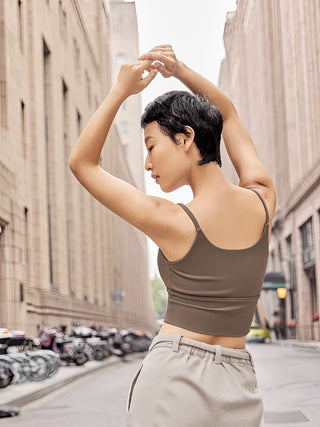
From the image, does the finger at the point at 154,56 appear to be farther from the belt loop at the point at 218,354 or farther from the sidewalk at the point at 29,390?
the sidewalk at the point at 29,390

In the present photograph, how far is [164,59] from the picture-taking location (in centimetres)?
209

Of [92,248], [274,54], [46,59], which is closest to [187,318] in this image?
[274,54]

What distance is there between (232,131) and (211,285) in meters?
0.52

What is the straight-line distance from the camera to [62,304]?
99.2ft

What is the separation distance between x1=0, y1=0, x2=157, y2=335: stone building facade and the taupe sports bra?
1497 centimetres

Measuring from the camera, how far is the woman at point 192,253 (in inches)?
74.7

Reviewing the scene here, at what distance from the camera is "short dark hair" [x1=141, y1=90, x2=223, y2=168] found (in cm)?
199

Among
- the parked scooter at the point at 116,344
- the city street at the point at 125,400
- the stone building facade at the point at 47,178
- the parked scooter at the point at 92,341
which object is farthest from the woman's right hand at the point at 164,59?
the parked scooter at the point at 116,344

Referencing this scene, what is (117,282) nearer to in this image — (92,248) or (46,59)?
(92,248)

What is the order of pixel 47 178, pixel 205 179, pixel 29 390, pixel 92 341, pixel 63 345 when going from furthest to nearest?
1. pixel 47 178
2. pixel 92 341
3. pixel 63 345
4. pixel 29 390
5. pixel 205 179

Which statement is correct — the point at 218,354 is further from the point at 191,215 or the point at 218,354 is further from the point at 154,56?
the point at 154,56

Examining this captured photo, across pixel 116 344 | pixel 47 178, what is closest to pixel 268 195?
pixel 116 344

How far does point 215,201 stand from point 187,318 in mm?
270

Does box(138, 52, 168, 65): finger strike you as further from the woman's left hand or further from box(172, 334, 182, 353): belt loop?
box(172, 334, 182, 353): belt loop
